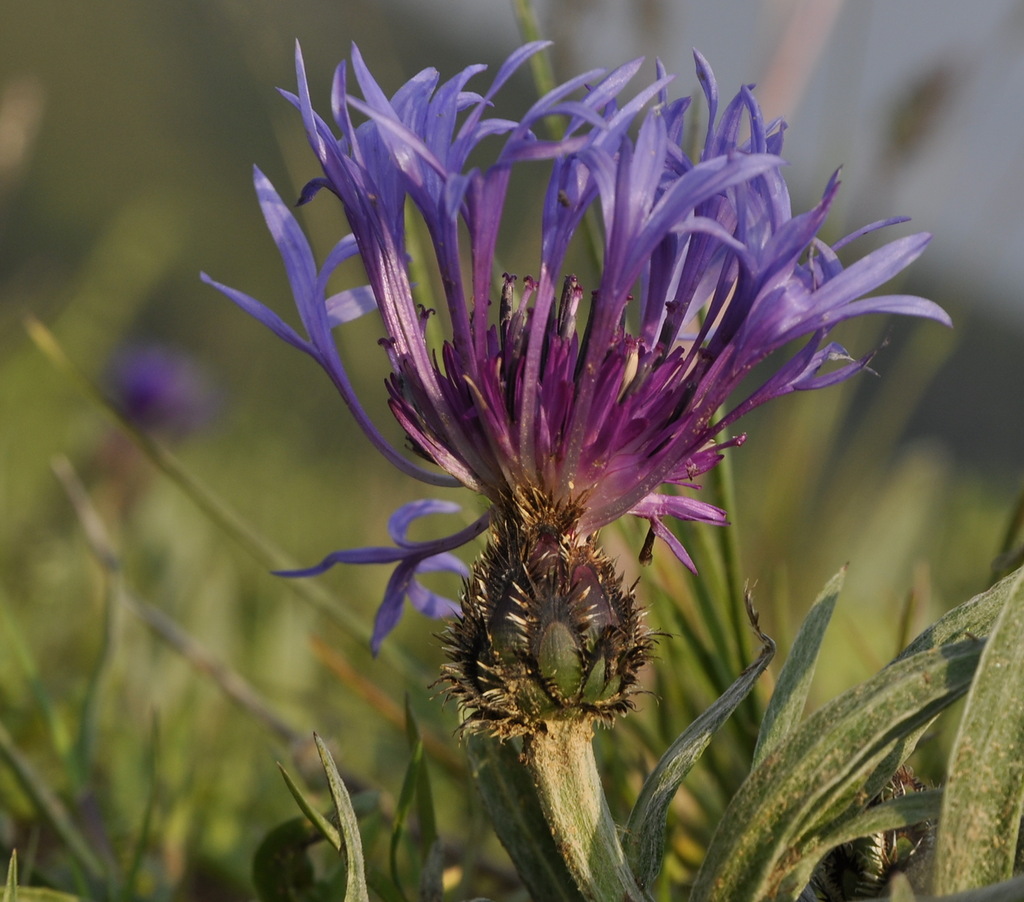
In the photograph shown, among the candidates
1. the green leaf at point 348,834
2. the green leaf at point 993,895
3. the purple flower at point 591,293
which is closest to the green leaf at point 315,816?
the green leaf at point 348,834

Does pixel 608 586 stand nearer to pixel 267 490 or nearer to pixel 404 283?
pixel 404 283

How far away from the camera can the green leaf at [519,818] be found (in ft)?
2.80

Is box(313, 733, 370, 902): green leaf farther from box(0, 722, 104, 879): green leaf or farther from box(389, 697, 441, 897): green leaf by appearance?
box(0, 722, 104, 879): green leaf

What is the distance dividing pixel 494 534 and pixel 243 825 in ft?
2.89

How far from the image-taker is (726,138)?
844mm

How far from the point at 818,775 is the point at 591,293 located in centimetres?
38

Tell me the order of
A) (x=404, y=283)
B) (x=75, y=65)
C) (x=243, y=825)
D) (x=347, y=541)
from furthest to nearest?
(x=75, y=65) < (x=347, y=541) < (x=243, y=825) < (x=404, y=283)

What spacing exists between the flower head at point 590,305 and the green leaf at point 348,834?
121 millimetres

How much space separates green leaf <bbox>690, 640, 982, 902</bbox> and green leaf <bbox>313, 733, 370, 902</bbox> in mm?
239

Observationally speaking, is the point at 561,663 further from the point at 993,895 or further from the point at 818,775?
the point at 993,895

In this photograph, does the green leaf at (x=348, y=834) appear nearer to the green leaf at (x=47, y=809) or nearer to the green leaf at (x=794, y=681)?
the green leaf at (x=794, y=681)

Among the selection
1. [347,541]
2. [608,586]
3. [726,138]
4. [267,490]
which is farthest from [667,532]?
[267,490]

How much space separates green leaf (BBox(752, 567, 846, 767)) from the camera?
779mm

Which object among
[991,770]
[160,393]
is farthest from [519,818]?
[160,393]
